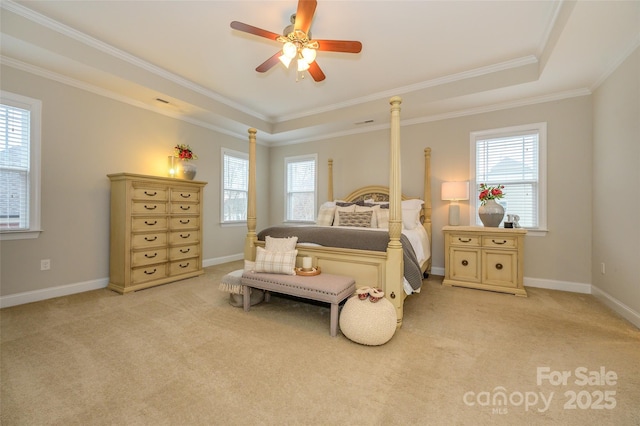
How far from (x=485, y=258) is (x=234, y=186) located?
447cm

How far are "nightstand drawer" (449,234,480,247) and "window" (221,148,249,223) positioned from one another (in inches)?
145

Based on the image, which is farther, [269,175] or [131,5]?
[269,175]

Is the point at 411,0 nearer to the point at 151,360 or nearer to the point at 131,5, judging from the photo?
the point at 131,5

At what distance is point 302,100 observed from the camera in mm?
4562

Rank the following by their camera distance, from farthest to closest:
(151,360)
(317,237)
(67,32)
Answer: (317,237), (67,32), (151,360)

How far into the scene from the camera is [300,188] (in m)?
5.97

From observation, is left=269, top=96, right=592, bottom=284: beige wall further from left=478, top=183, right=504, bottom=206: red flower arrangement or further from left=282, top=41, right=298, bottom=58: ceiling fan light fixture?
left=282, top=41, right=298, bottom=58: ceiling fan light fixture

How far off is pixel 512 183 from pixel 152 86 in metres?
5.08

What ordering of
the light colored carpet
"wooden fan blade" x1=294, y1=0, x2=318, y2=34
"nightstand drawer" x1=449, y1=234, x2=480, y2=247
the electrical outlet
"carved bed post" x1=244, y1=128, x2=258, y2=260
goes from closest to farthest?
the light colored carpet < "wooden fan blade" x1=294, y1=0, x2=318, y2=34 < the electrical outlet < "carved bed post" x1=244, y1=128, x2=258, y2=260 < "nightstand drawer" x1=449, y1=234, x2=480, y2=247

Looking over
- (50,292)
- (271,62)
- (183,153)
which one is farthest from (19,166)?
(271,62)

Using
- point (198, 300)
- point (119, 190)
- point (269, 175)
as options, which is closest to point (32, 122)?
point (119, 190)

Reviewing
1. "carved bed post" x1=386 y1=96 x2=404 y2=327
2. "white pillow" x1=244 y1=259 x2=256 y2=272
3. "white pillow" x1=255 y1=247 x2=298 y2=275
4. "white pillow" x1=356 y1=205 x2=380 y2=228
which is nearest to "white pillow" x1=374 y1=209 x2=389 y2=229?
"white pillow" x1=356 y1=205 x2=380 y2=228

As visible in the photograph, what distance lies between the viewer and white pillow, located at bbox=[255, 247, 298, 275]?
8.84ft

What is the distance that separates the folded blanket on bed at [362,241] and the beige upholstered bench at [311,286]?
13.7 inches
